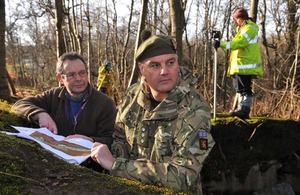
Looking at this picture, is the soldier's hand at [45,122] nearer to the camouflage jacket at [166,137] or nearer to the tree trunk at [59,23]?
the camouflage jacket at [166,137]

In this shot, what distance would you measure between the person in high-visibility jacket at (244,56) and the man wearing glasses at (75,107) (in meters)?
3.13

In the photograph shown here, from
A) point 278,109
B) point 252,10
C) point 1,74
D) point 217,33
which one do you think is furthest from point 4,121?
point 252,10

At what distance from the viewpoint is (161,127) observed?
79.6 inches

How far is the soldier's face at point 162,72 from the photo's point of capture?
2.03 meters

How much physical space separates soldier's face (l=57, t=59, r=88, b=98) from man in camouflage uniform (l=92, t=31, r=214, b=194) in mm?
709

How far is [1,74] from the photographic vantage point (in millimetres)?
5141

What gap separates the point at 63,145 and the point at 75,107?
0.94 m

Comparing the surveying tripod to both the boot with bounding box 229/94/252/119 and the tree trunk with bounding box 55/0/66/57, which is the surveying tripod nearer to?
the tree trunk with bounding box 55/0/66/57

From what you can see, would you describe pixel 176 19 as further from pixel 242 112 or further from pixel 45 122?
pixel 45 122

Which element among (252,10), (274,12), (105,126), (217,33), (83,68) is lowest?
(105,126)

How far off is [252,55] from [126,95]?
3689 mm

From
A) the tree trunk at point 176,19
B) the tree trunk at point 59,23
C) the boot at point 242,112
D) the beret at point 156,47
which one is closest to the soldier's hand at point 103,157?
the beret at point 156,47

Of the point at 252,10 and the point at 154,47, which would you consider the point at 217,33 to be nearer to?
the point at 252,10

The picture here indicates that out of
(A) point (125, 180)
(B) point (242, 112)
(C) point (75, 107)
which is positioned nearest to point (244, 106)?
(B) point (242, 112)
